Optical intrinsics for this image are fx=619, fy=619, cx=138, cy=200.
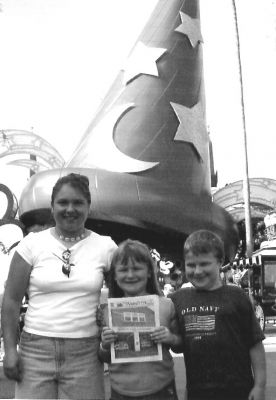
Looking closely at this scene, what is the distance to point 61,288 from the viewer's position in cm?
281

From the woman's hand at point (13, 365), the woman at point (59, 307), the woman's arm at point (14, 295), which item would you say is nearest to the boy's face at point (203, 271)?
the woman at point (59, 307)

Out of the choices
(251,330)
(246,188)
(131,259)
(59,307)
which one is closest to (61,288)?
(59,307)

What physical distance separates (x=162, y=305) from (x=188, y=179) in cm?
1285

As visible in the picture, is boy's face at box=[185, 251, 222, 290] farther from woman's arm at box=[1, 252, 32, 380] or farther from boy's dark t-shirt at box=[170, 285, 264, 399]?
woman's arm at box=[1, 252, 32, 380]

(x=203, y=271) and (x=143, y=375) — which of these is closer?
(x=143, y=375)

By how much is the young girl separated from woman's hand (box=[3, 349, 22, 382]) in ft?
1.22

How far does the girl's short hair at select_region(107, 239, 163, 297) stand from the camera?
2865 mm

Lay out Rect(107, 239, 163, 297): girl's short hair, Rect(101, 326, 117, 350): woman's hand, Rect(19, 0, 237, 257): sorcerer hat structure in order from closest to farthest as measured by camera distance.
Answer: Rect(101, 326, 117, 350): woman's hand, Rect(107, 239, 163, 297): girl's short hair, Rect(19, 0, 237, 257): sorcerer hat structure

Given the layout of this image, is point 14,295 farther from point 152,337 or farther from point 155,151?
point 155,151

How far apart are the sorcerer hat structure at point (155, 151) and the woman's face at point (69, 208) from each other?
10.8 meters

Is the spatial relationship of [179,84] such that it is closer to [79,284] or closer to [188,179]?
[188,179]

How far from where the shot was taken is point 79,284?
2812mm

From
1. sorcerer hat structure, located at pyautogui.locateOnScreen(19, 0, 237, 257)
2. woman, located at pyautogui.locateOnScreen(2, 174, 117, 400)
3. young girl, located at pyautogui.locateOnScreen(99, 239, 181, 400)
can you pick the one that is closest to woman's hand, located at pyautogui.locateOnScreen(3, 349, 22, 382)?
woman, located at pyautogui.locateOnScreen(2, 174, 117, 400)

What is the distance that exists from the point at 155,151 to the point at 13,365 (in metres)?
12.7
